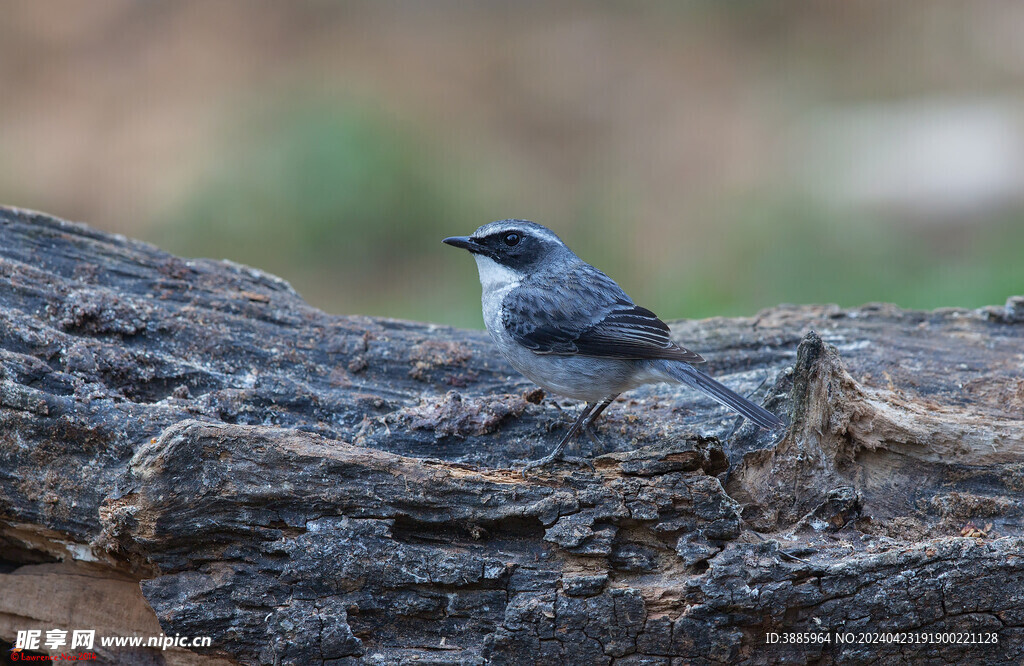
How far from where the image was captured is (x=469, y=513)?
445cm

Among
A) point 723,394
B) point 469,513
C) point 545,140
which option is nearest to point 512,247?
point 723,394

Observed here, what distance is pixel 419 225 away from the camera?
44.4 feet

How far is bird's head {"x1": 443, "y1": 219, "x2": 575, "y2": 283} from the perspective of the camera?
633 centimetres

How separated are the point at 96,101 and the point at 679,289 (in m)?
11.3

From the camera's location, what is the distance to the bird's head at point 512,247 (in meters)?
6.33

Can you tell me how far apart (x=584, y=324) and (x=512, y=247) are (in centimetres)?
93

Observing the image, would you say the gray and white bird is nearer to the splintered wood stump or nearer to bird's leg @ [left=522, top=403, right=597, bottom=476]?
bird's leg @ [left=522, top=403, right=597, bottom=476]

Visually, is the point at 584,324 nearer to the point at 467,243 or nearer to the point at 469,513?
the point at 467,243

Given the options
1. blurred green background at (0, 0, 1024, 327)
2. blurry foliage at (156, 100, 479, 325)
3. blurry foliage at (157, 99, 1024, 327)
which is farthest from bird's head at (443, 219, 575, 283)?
blurry foliage at (156, 100, 479, 325)

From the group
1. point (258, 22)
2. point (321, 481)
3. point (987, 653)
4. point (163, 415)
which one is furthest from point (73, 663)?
point (258, 22)

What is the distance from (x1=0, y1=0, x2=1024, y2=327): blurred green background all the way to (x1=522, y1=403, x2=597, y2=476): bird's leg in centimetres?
570

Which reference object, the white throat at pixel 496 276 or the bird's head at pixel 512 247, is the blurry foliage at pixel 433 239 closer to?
the white throat at pixel 496 276

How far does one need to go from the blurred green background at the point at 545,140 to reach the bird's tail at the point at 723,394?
237 inches

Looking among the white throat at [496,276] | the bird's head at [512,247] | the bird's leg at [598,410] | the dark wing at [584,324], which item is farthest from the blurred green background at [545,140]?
the bird's leg at [598,410]
